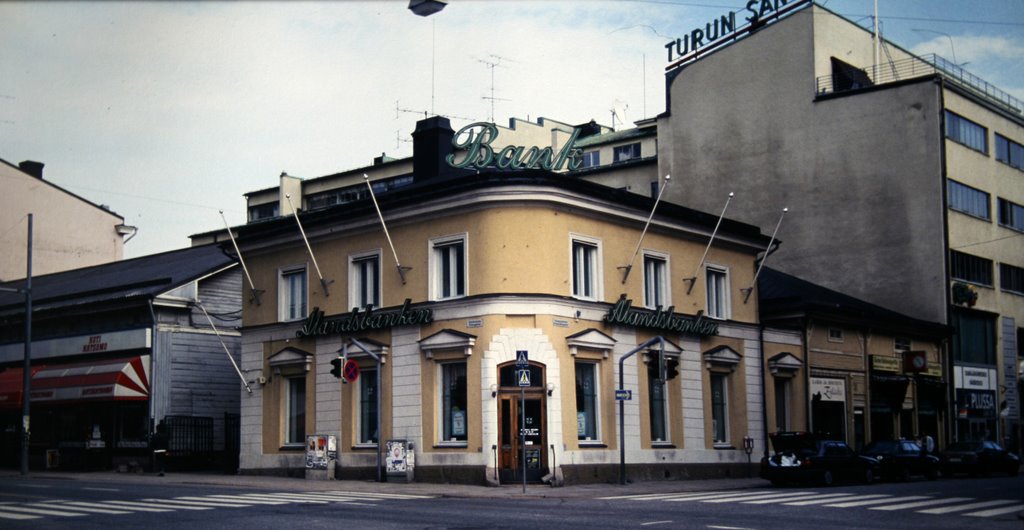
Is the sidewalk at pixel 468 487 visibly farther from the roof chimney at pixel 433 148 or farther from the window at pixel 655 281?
the roof chimney at pixel 433 148

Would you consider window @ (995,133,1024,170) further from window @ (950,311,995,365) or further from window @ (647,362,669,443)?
window @ (647,362,669,443)

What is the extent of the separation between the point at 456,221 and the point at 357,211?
401 centimetres

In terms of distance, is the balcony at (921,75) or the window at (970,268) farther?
the balcony at (921,75)

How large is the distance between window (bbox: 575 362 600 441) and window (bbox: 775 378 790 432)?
34.8ft

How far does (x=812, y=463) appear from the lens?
31812 millimetres

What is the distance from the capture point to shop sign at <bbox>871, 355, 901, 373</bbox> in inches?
1824

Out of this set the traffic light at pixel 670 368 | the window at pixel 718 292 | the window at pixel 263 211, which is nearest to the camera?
the traffic light at pixel 670 368

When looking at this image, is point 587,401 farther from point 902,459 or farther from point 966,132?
point 966,132

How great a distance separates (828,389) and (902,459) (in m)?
6.92

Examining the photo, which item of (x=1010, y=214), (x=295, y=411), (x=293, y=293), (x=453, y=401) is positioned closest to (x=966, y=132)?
(x=1010, y=214)

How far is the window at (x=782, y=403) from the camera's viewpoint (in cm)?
4158

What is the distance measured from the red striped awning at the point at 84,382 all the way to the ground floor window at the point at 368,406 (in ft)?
36.6

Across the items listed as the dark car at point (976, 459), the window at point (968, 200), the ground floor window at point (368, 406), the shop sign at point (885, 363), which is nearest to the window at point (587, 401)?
the ground floor window at point (368, 406)

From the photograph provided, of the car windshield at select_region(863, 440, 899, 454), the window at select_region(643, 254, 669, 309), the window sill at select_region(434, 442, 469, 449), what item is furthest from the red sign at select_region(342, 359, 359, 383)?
the car windshield at select_region(863, 440, 899, 454)
